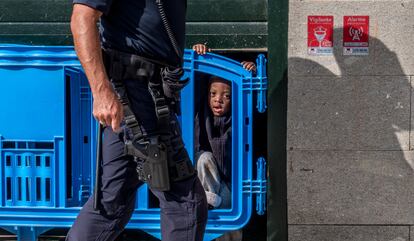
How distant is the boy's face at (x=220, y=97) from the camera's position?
454 centimetres

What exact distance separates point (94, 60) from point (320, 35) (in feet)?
6.23

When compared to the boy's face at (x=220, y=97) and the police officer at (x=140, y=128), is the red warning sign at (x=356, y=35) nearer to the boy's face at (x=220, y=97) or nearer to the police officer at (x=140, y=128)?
the boy's face at (x=220, y=97)

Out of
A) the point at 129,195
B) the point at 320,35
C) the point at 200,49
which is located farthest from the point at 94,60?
the point at 320,35

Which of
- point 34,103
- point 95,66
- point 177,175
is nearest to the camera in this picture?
point 95,66

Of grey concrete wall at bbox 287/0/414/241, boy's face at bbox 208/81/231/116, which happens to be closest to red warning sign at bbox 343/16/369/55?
grey concrete wall at bbox 287/0/414/241

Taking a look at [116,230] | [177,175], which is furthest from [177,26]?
[116,230]

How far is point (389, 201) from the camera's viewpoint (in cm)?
465

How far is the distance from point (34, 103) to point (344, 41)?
76.6 inches

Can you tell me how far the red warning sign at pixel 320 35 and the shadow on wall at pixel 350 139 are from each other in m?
0.04

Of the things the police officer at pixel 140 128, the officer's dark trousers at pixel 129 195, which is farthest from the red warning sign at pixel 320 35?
the officer's dark trousers at pixel 129 195

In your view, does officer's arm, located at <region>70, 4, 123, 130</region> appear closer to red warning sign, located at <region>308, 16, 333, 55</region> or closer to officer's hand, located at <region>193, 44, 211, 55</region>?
officer's hand, located at <region>193, 44, 211, 55</region>

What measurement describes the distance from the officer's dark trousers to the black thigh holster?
0.03 metres

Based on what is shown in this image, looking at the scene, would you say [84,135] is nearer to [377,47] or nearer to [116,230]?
[116,230]

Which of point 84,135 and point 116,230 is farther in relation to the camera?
point 84,135
